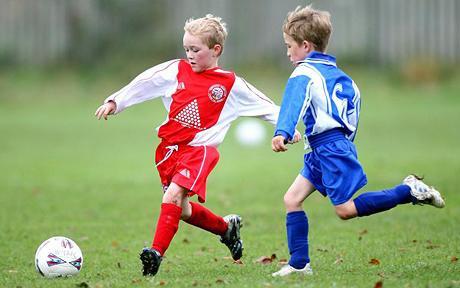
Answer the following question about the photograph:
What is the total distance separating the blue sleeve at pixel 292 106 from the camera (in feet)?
19.1

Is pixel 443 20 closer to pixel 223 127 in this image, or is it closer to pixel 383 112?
pixel 383 112

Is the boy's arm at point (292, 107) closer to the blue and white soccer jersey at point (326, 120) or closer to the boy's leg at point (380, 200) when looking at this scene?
the blue and white soccer jersey at point (326, 120)

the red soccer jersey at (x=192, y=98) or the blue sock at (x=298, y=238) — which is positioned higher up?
the red soccer jersey at (x=192, y=98)

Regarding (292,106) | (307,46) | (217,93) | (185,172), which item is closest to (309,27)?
(307,46)

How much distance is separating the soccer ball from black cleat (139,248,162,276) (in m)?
0.54

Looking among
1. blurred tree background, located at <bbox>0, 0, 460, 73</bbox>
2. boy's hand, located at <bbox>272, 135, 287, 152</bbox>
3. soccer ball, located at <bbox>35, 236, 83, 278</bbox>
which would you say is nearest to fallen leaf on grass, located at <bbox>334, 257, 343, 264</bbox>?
boy's hand, located at <bbox>272, 135, 287, 152</bbox>

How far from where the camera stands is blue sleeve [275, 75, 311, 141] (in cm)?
584

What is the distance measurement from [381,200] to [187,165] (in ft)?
4.33

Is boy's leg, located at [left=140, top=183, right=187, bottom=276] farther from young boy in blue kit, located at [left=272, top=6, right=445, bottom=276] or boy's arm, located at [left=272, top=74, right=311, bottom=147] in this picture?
boy's arm, located at [left=272, top=74, right=311, bottom=147]

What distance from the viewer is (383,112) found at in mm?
20062

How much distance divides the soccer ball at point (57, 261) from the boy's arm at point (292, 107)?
1.61 m

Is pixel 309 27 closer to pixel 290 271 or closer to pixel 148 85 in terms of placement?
pixel 148 85

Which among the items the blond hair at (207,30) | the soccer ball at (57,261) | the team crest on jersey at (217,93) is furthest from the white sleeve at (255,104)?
the soccer ball at (57,261)

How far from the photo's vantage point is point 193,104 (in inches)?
254
